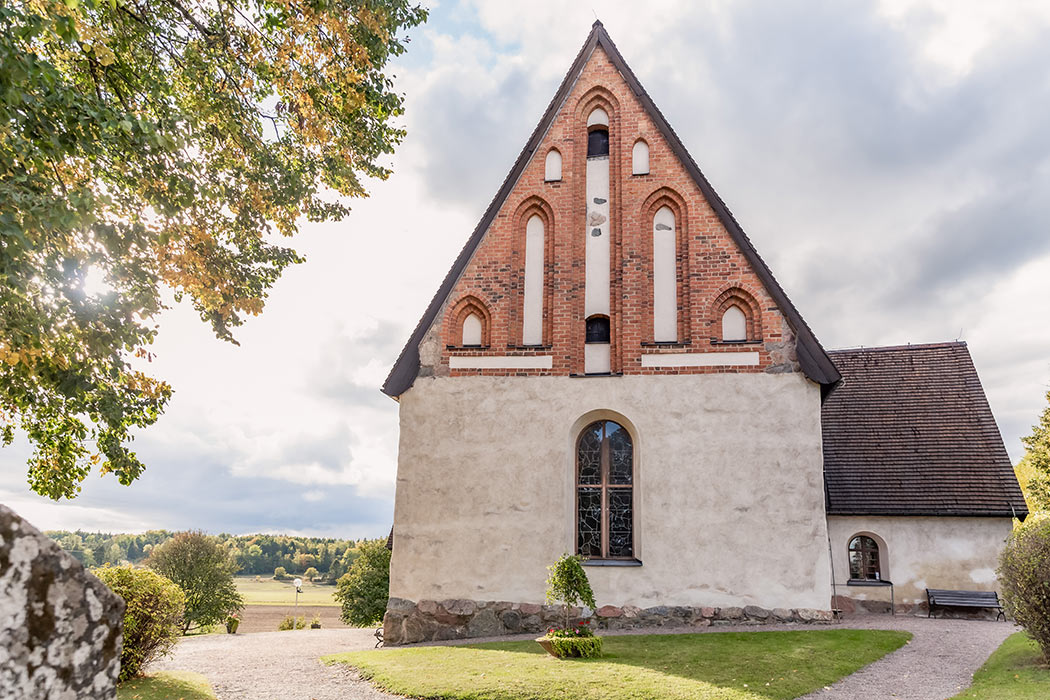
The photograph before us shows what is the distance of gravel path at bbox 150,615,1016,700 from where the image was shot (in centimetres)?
895

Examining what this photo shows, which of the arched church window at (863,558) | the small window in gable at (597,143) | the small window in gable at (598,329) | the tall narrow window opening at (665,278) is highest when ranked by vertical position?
the small window in gable at (597,143)

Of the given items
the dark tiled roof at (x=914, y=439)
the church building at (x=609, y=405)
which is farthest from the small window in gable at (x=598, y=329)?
the dark tiled roof at (x=914, y=439)

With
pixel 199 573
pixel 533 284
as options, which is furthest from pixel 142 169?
pixel 199 573

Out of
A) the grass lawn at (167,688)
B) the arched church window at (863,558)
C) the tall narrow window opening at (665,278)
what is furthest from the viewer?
the arched church window at (863,558)

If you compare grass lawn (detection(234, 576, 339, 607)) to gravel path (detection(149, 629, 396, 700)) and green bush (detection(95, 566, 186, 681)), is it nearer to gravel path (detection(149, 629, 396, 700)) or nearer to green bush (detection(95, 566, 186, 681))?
gravel path (detection(149, 629, 396, 700))

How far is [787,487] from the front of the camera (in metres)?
13.3

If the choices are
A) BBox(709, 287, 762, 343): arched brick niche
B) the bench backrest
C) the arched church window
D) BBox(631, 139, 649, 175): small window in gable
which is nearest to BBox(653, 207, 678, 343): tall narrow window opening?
BBox(709, 287, 762, 343): arched brick niche

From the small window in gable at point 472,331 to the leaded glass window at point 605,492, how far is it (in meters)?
3.06

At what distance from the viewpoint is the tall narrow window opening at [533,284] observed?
48.7 ft

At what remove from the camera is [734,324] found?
1429 cm

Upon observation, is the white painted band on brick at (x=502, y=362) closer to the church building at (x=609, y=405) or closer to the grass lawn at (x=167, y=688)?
the church building at (x=609, y=405)

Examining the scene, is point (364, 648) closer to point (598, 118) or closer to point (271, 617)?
point (598, 118)

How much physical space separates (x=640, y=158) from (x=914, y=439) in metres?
11.3

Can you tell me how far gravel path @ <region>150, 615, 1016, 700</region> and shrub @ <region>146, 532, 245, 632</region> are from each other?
20961 millimetres
